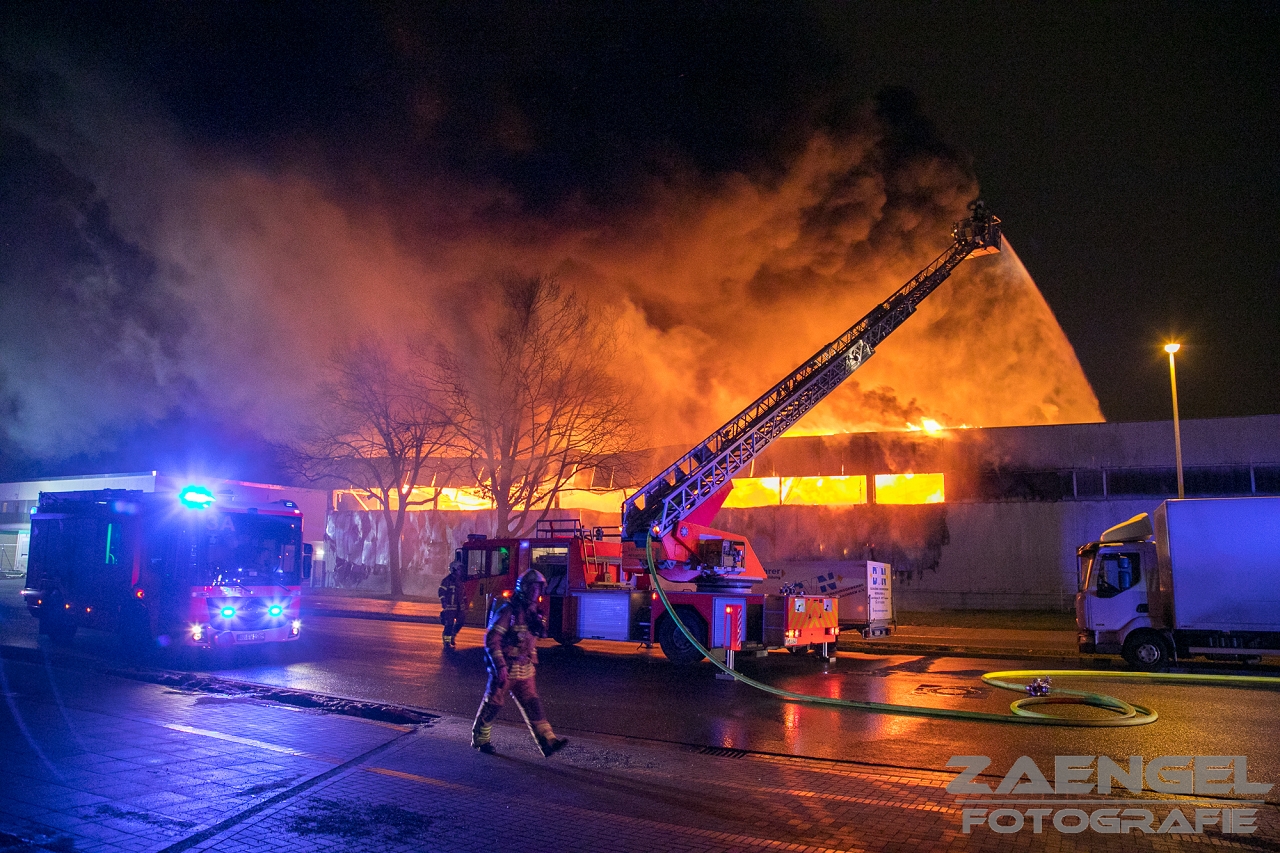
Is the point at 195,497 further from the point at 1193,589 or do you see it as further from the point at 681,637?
the point at 1193,589

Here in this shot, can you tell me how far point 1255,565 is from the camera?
13461mm

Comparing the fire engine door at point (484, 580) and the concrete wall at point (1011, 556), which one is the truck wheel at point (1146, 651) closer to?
the fire engine door at point (484, 580)

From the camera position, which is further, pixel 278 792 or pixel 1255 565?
pixel 1255 565

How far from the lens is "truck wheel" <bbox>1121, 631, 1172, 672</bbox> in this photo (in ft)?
46.3

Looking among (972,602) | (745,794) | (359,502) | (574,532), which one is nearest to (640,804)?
(745,794)

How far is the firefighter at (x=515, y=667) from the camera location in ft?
22.8

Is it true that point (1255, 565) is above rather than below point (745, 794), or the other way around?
above

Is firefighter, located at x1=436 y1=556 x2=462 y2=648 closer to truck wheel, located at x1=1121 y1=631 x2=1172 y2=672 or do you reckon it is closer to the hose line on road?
the hose line on road

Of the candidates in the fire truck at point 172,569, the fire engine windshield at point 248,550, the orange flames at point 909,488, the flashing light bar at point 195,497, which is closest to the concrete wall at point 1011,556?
the orange flames at point 909,488

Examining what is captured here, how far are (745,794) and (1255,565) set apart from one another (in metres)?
11.9

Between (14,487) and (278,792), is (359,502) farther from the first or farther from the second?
(278,792)

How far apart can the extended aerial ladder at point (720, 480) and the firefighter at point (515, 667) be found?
7.18m

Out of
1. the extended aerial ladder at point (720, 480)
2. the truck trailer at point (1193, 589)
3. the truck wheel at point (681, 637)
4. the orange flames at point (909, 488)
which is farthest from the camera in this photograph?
the orange flames at point (909, 488)

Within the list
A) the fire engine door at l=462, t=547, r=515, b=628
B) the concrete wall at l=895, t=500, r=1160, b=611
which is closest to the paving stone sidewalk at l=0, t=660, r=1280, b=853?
the fire engine door at l=462, t=547, r=515, b=628
